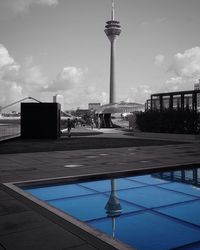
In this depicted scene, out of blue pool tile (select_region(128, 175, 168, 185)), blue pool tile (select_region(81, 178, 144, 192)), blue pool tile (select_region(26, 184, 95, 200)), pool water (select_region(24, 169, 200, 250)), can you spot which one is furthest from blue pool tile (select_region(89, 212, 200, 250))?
blue pool tile (select_region(128, 175, 168, 185))

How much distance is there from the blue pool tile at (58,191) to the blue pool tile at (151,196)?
1.09 m

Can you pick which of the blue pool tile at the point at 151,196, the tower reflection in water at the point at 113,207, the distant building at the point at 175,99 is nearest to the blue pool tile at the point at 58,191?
the tower reflection in water at the point at 113,207

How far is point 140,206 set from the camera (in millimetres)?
8172

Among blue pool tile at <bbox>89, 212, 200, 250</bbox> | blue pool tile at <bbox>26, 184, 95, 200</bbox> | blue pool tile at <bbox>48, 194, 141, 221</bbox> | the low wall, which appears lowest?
blue pool tile at <bbox>89, 212, 200, 250</bbox>

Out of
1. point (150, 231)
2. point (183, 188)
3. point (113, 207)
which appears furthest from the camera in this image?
point (183, 188)

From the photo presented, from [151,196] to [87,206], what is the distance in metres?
2.02

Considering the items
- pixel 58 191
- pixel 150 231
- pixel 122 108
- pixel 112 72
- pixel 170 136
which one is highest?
pixel 112 72

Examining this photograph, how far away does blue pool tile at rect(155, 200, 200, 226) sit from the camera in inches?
285

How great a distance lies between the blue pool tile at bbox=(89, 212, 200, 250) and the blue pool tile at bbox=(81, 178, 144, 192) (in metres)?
2.51

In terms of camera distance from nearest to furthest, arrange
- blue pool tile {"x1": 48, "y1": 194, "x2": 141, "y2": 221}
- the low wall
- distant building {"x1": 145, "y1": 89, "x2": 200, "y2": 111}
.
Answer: blue pool tile {"x1": 48, "y1": 194, "x2": 141, "y2": 221} → the low wall → distant building {"x1": 145, "y1": 89, "x2": 200, "y2": 111}

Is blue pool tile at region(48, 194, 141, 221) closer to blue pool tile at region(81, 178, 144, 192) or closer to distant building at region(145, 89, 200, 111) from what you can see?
blue pool tile at region(81, 178, 144, 192)

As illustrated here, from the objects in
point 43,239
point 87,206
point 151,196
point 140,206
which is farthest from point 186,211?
point 43,239

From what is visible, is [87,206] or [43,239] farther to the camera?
[87,206]

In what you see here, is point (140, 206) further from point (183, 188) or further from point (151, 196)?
point (183, 188)
